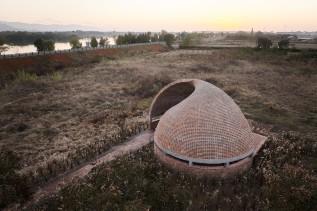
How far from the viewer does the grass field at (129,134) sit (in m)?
10.6

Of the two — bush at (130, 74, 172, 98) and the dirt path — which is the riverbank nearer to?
bush at (130, 74, 172, 98)

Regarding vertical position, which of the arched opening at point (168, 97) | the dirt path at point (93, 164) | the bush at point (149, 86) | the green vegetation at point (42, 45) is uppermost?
the green vegetation at point (42, 45)

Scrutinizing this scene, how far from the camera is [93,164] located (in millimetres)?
13750

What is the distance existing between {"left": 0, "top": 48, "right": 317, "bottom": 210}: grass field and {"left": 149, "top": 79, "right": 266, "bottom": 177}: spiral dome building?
0.51m

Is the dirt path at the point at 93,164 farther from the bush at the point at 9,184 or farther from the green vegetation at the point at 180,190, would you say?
the green vegetation at the point at 180,190

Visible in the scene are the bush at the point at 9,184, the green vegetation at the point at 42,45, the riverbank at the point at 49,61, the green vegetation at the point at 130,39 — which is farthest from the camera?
the green vegetation at the point at 130,39

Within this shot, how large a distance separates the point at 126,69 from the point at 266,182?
35.4m

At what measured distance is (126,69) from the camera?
44.7 metres

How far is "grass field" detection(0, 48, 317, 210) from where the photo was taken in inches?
418

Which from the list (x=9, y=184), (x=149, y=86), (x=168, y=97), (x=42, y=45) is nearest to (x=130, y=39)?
(x=42, y=45)

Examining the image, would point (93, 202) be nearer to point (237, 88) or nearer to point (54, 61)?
point (237, 88)

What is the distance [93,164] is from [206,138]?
5451 mm

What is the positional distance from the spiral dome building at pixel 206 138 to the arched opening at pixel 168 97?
2629 mm

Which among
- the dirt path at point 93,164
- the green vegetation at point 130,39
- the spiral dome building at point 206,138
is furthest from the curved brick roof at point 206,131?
the green vegetation at point 130,39
